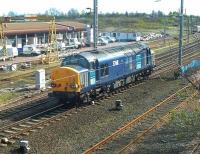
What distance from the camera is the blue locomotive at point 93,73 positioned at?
25.6 metres

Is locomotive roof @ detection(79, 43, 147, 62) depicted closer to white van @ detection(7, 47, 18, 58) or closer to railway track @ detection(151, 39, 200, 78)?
railway track @ detection(151, 39, 200, 78)

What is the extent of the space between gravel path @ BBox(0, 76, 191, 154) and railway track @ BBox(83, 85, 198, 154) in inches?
18.7

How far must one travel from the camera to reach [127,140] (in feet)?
63.6

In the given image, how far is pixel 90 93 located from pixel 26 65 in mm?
22652

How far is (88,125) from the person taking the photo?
2192cm

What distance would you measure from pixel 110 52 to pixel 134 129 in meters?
10.1

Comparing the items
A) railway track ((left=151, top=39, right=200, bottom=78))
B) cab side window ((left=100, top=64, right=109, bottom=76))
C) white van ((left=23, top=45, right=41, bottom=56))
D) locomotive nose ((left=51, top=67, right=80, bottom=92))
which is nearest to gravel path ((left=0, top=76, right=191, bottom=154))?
locomotive nose ((left=51, top=67, right=80, bottom=92))

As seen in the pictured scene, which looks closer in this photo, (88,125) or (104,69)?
(88,125)

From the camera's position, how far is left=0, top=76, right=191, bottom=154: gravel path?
60.3 ft

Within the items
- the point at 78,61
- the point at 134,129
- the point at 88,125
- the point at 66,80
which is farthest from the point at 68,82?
the point at 134,129

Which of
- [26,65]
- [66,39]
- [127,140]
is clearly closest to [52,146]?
[127,140]

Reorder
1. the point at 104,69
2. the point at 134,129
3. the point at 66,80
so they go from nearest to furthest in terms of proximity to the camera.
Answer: the point at 134,129 < the point at 66,80 < the point at 104,69

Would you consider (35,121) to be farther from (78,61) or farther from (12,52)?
(12,52)

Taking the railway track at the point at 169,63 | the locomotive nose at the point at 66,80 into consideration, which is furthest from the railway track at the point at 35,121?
the railway track at the point at 169,63
